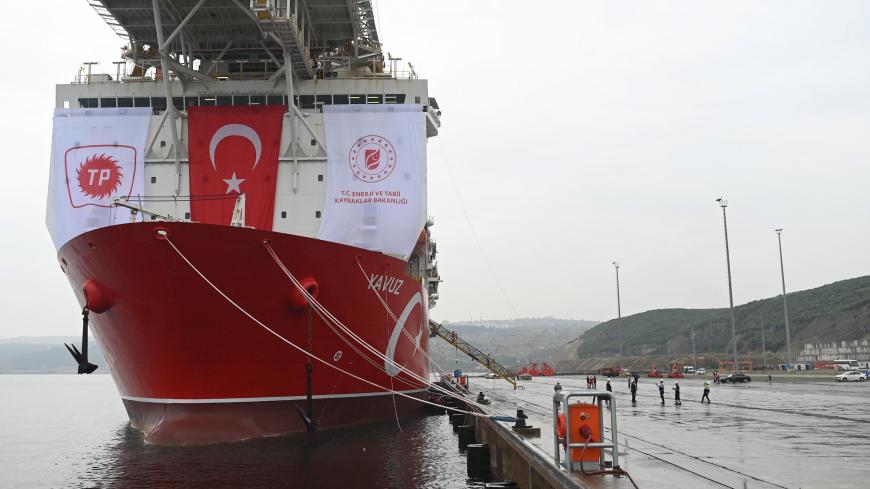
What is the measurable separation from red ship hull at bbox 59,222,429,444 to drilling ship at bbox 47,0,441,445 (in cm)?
4

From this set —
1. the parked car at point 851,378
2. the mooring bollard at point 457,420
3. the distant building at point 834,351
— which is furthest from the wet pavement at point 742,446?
Result: the distant building at point 834,351

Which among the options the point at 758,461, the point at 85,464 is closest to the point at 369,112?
the point at 85,464

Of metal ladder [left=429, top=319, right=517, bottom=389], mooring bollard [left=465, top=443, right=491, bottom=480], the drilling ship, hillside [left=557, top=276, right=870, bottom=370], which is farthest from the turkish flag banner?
hillside [left=557, top=276, right=870, bottom=370]

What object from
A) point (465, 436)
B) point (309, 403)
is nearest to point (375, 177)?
point (465, 436)

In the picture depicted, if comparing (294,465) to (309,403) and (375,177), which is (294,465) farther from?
(375,177)

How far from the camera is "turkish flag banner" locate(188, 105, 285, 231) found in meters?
21.6

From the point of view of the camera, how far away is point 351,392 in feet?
61.4

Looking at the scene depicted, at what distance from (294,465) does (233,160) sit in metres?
10.3

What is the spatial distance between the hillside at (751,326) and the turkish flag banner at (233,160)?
78727 mm

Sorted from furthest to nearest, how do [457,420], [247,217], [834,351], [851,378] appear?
[834,351]
[851,378]
[457,420]
[247,217]

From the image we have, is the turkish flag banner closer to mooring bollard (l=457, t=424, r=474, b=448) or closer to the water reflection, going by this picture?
the water reflection

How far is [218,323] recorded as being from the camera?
15961 mm

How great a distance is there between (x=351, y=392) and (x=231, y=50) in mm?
12105

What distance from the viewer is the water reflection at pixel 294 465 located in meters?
14.9
